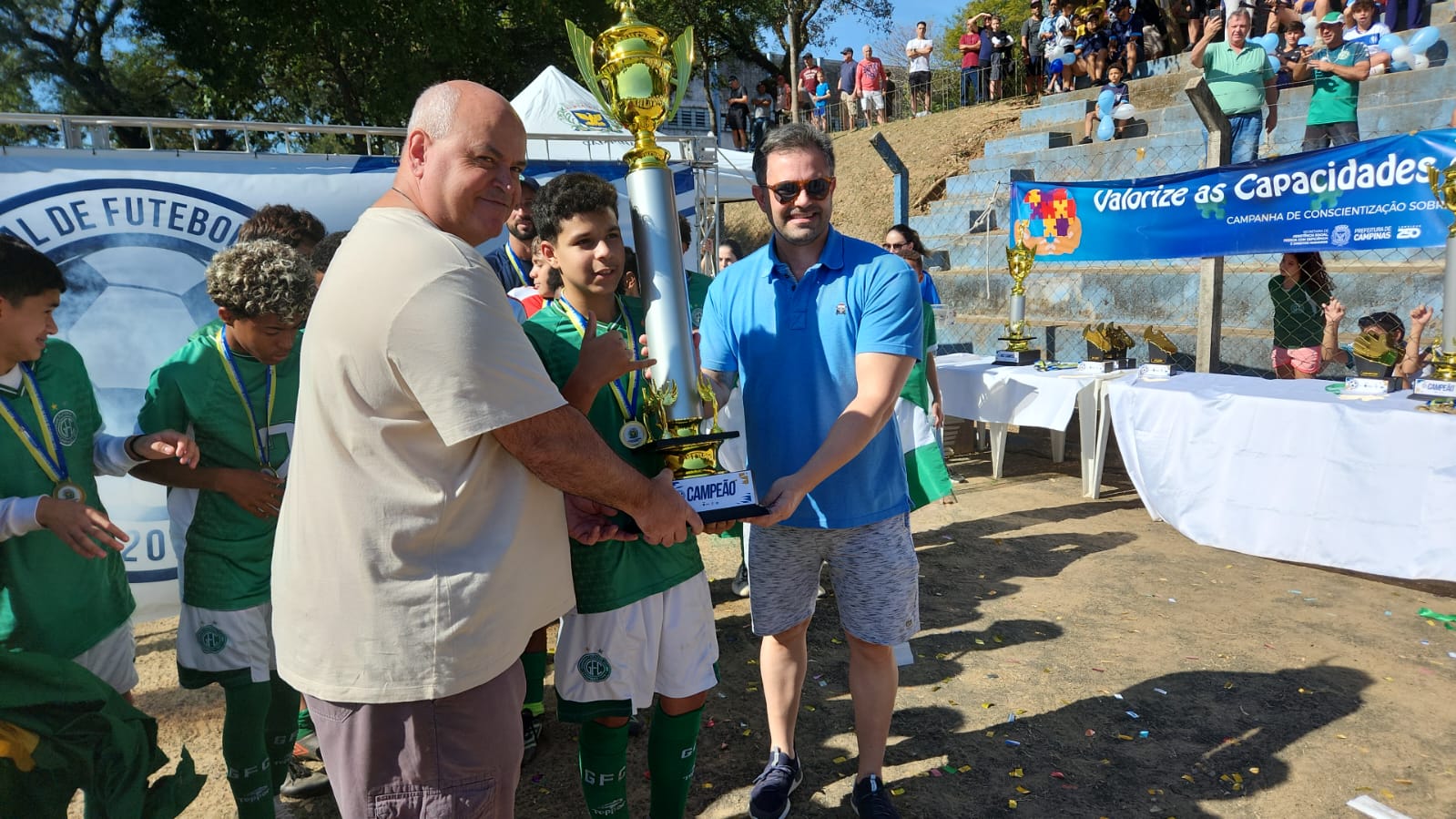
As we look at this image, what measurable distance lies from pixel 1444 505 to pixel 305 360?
502 cm

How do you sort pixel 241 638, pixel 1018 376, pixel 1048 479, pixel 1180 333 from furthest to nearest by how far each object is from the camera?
1. pixel 1180 333
2. pixel 1048 479
3. pixel 1018 376
4. pixel 241 638

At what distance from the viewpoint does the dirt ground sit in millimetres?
2982

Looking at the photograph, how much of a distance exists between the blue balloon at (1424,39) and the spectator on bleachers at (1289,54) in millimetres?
944

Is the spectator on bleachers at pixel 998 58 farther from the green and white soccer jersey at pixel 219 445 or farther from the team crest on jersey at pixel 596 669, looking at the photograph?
the team crest on jersey at pixel 596 669

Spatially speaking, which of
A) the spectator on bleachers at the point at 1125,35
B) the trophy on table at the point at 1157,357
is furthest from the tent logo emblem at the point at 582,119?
the spectator on bleachers at the point at 1125,35

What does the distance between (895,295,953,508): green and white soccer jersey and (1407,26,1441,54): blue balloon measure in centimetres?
808

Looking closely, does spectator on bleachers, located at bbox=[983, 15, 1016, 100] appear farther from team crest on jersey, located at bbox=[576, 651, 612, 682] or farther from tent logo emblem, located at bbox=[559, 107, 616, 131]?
team crest on jersey, located at bbox=[576, 651, 612, 682]

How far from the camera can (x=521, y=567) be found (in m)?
1.64

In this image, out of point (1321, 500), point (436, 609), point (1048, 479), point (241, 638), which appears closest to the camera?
point (436, 609)

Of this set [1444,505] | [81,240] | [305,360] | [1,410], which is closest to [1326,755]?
[1444,505]

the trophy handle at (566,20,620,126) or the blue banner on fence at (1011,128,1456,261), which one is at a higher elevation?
the trophy handle at (566,20,620,126)

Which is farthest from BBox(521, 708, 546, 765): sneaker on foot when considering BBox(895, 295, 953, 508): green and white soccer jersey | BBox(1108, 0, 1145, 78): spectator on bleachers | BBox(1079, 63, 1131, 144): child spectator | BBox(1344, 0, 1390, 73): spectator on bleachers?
BBox(1108, 0, 1145, 78): spectator on bleachers

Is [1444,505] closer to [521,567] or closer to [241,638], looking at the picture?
[521,567]

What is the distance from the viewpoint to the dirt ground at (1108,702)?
9.78ft
